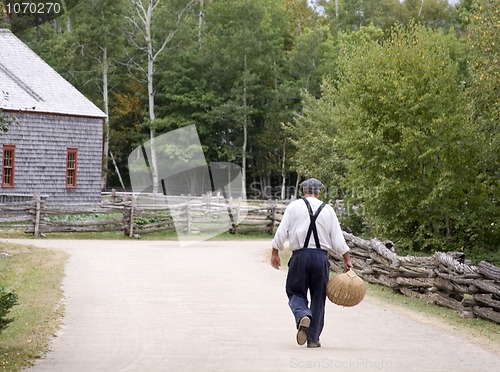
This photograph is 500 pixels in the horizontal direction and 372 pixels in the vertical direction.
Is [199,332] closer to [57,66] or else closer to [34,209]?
[34,209]

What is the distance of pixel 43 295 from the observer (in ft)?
53.4

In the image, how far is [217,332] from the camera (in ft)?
40.2

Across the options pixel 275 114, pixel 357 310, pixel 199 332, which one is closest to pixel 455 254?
pixel 357 310

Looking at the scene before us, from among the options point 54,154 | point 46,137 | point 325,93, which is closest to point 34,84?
point 46,137

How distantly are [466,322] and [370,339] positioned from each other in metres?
2.90

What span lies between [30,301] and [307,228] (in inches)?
246

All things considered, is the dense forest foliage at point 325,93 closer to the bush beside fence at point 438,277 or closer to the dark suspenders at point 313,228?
the bush beside fence at point 438,277

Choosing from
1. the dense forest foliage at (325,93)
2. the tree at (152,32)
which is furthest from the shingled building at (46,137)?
the tree at (152,32)

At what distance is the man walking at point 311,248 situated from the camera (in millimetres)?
11078

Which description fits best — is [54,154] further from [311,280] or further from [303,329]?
[303,329]

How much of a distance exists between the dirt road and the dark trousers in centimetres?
44

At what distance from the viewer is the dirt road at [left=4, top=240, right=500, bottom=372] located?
9.94 metres

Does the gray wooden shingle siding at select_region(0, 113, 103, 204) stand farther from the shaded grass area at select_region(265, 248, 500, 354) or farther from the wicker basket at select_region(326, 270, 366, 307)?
the wicker basket at select_region(326, 270, 366, 307)

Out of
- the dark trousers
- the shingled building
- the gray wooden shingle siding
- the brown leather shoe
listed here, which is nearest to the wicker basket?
the dark trousers
